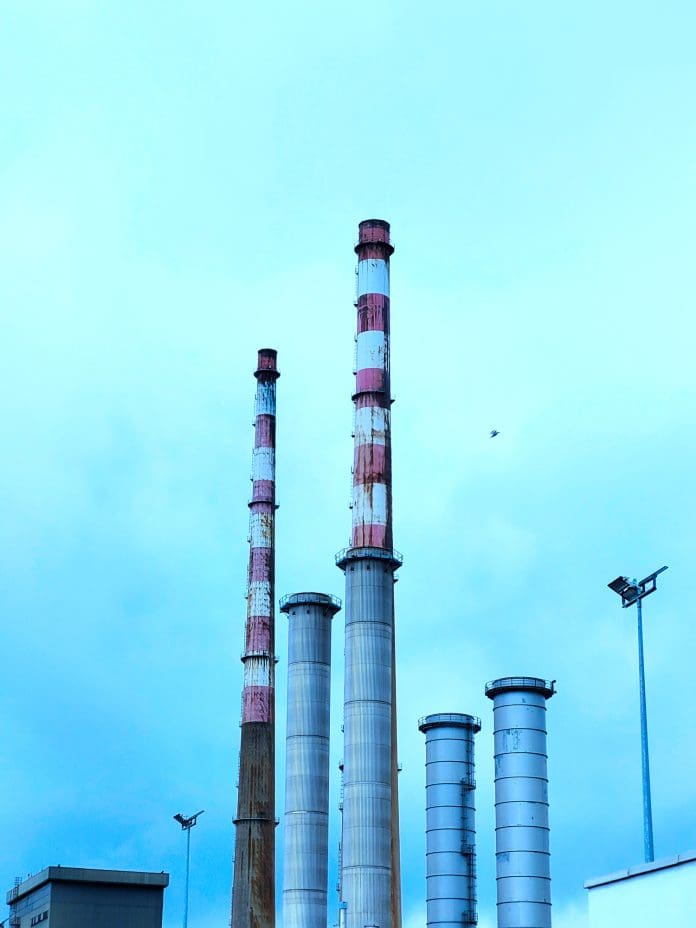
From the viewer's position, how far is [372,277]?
57500mm

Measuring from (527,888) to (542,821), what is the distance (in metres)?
2.72

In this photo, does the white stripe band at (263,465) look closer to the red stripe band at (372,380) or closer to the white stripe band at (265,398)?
the white stripe band at (265,398)

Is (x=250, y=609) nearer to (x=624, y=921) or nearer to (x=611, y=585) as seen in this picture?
(x=611, y=585)

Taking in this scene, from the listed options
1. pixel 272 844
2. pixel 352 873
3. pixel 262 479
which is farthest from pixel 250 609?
pixel 352 873

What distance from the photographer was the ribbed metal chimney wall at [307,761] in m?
58.1

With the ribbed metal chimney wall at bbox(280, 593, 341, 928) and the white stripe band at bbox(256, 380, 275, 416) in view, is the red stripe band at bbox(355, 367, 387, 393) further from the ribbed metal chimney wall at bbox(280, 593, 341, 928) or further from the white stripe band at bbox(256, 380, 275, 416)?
the white stripe band at bbox(256, 380, 275, 416)

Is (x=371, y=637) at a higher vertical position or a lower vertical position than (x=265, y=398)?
lower

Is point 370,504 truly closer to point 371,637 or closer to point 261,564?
point 371,637

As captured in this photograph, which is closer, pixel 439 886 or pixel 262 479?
pixel 439 886

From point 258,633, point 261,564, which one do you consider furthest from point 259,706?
point 261,564

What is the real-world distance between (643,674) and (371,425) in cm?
2258

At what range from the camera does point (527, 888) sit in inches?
2184

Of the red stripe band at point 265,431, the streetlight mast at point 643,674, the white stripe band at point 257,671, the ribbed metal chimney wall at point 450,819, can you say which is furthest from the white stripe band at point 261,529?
the streetlight mast at point 643,674

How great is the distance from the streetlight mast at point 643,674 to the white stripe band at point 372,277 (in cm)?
2225
